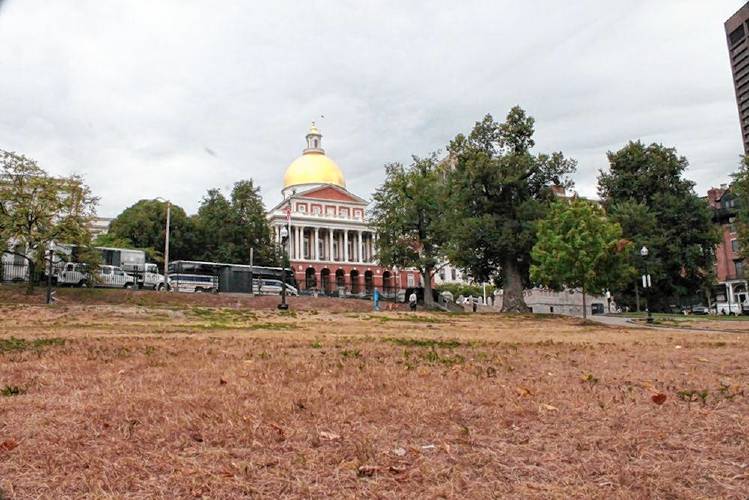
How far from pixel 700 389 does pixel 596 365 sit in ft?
7.31

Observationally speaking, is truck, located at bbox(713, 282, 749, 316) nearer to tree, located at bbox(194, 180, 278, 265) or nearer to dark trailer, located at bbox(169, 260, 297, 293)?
tree, located at bbox(194, 180, 278, 265)

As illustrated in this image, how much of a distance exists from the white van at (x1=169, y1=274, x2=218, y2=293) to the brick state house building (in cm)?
4036

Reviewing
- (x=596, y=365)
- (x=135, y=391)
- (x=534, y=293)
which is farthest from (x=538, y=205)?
(x=135, y=391)

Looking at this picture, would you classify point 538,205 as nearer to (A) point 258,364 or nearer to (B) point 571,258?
(B) point 571,258

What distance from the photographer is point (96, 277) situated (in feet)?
→ 116

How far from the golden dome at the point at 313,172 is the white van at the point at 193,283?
50137 mm

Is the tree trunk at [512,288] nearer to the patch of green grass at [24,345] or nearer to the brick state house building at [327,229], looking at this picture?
the patch of green grass at [24,345]

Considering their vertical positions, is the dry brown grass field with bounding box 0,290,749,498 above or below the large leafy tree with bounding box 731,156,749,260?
below

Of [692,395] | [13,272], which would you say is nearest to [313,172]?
[13,272]

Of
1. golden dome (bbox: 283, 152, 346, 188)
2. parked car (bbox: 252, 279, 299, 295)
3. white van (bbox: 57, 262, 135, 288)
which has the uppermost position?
golden dome (bbox: 283, 152, 346, 188)

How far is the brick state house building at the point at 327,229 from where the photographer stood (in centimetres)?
9244

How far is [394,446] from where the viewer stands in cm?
360

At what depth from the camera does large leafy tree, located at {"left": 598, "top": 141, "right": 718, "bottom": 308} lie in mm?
44938

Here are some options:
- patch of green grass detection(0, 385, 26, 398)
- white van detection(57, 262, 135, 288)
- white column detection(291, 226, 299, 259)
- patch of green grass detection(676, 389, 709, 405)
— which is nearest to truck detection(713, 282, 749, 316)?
white column detection(291, 226, 299, 259)
